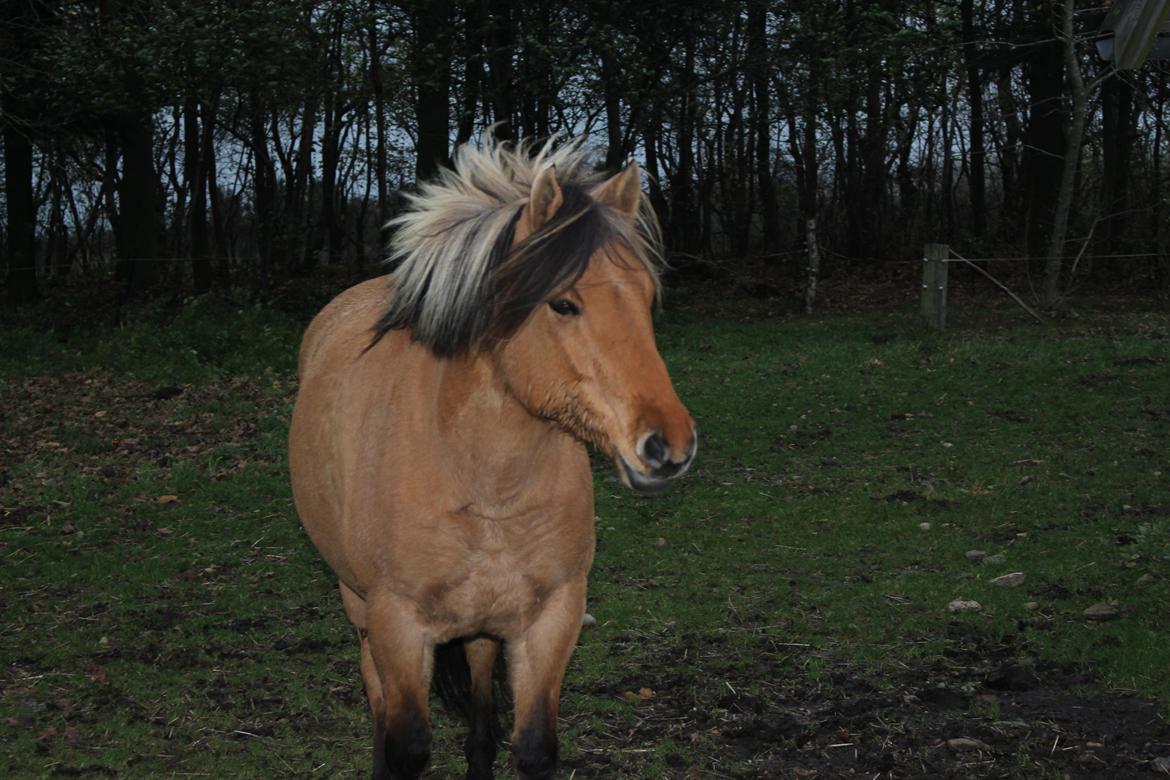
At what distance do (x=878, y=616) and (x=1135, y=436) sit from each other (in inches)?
180

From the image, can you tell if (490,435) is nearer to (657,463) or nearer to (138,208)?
(657,463)

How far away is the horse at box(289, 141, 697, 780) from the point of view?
284cm

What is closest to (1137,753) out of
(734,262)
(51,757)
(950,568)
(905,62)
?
(950,568)

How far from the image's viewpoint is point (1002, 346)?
12844mm

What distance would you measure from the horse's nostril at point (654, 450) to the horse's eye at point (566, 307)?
434 mm

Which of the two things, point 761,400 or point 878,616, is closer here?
point 878,616

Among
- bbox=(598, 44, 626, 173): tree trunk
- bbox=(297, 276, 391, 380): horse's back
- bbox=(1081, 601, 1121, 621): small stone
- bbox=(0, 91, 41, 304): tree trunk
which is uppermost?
bbox=(598, 44, 626, 173): tree trunk

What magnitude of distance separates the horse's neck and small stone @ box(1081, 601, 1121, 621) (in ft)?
11.1

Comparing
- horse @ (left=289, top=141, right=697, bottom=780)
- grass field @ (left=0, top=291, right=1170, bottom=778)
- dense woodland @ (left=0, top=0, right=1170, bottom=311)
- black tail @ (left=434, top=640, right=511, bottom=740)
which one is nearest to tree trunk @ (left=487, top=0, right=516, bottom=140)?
dense woodland @ (left=0, top=0, right=1170, bottom=311)

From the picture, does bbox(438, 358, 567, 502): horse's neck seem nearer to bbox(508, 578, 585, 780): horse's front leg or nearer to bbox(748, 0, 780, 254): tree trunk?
bbox(508, 578, 585, 780): horse's front leg

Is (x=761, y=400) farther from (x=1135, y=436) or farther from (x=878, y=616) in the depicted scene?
(x=878, y=616)

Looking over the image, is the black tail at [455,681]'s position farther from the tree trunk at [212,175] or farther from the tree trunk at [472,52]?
the tree trunk at [212,175]

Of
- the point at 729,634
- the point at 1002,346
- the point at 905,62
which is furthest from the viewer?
the point at 905,62

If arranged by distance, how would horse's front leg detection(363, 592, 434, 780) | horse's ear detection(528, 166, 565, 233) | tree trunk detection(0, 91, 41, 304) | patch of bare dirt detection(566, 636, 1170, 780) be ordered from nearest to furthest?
1. horse's ear detection(528, 166, 565, 233)
2. horse's front leg detection(363, 592, 434, 780)
3. patch of bare dirt detection(566, 636, 1170, 780)
4. tree trunk detection(0, 91, 41, 304)
